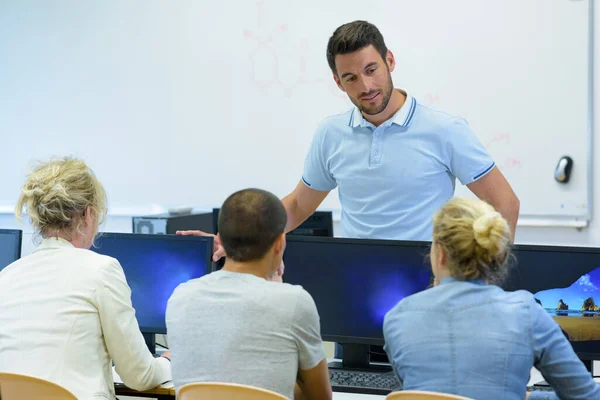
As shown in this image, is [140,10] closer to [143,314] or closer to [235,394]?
[143,314]

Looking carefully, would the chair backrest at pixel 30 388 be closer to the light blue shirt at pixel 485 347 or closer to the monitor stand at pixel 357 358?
the light blue shirt at pixel 485 347

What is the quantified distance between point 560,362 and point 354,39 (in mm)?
1369

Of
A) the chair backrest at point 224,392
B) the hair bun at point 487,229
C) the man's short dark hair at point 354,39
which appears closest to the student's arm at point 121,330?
the chair backrest at point 224,392

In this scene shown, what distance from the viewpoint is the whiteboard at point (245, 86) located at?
13.4 ft

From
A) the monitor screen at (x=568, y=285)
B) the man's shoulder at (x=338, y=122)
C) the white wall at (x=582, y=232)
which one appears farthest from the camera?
the white wall at (x=582, y=232)

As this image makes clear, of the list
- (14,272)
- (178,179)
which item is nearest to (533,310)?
(14,272)

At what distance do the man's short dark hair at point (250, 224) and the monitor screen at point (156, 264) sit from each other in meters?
0.74

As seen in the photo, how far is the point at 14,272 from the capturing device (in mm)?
2252

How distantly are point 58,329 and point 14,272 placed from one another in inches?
9.4

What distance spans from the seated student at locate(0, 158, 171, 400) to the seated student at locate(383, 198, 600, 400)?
78 centimetres

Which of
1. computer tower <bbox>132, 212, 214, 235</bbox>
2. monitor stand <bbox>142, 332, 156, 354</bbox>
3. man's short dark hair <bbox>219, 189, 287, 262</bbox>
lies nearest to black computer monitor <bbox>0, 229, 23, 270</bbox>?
monitor stand <bbox>142, 332, 156, 354</bbox>

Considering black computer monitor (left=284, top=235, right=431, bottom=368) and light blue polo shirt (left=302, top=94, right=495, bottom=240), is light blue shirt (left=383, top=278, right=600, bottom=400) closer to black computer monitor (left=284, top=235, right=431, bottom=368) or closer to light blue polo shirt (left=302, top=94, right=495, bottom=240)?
black computer monitor (left=284, top=235, right=431, bottom=368)

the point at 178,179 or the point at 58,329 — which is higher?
the point at 178,179

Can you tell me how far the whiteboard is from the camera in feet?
13.4
